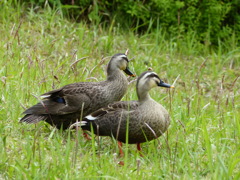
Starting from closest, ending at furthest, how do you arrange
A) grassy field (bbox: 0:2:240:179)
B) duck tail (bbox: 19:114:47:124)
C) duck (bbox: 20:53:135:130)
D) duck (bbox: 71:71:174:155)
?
grassy field (bbox: 0:2:240:179) < duck (bbox: 71:71:174:155) < duck tail (bbox: 19:114:47:124) < duck (bbox: 20:53:135:130)

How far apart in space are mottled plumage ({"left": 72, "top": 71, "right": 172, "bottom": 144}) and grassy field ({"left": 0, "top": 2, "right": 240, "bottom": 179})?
172mm

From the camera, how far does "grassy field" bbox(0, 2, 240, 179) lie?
14.1 feet

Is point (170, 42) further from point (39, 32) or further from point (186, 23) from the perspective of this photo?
point (39, 32)

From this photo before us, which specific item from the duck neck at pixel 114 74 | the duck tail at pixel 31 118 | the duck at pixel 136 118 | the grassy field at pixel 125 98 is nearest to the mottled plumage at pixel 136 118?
the duck at pixel 136 118

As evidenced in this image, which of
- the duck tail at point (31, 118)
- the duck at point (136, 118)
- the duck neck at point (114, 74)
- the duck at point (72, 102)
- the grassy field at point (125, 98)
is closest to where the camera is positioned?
the grassy field at point (125, 98)

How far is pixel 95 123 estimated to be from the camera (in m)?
5.30

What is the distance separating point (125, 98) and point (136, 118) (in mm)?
1691

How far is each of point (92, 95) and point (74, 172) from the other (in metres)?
1.54

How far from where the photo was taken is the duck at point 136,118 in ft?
16.7

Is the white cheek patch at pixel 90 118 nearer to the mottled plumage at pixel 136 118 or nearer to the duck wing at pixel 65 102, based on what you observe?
the mottled plumage at pixel 136 118

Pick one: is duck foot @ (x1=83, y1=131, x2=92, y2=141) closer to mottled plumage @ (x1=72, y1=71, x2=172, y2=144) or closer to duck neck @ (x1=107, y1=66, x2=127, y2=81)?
mottled plumage @ (x1=72, y1=71, x2=172, y2=144)

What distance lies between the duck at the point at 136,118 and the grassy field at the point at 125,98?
6.4 inches

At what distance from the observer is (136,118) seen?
5102mm

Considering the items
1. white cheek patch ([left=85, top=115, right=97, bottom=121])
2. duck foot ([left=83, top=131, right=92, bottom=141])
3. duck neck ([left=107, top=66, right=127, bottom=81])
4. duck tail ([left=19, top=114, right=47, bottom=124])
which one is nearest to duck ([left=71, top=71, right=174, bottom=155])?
white cheek patch ([left=85, top=115, right=97, bottom=121])
